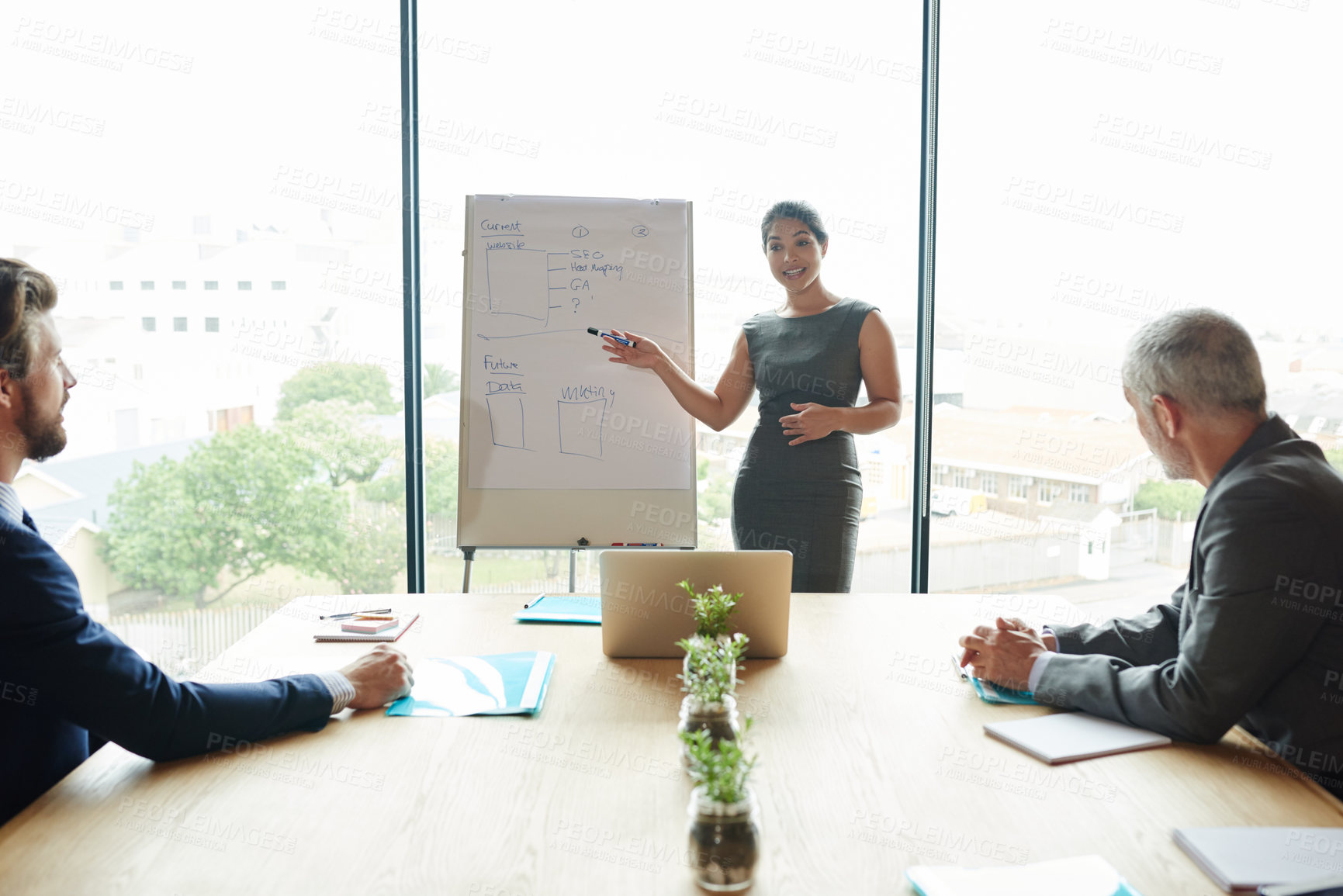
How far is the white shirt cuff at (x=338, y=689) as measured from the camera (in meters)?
1.43

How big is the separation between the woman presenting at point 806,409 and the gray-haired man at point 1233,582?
3.81 feet

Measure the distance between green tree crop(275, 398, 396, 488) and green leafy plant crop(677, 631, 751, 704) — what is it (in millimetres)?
2367

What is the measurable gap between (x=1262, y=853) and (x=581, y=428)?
2.26m

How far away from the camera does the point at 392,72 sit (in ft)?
10.8

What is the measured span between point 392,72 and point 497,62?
1.23 feet

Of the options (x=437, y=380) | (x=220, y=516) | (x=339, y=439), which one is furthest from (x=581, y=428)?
(x=220, y=516)

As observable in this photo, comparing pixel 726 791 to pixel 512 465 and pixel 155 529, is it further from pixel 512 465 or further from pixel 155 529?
pixel 155 529

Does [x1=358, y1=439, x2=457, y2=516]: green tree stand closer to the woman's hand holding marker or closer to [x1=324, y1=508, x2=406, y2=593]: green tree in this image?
[x1=324, y1=508, x2=406, y2=593]: green tree

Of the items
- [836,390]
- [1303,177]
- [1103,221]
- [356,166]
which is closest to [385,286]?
[356,166]

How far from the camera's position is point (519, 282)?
3.02 metres
